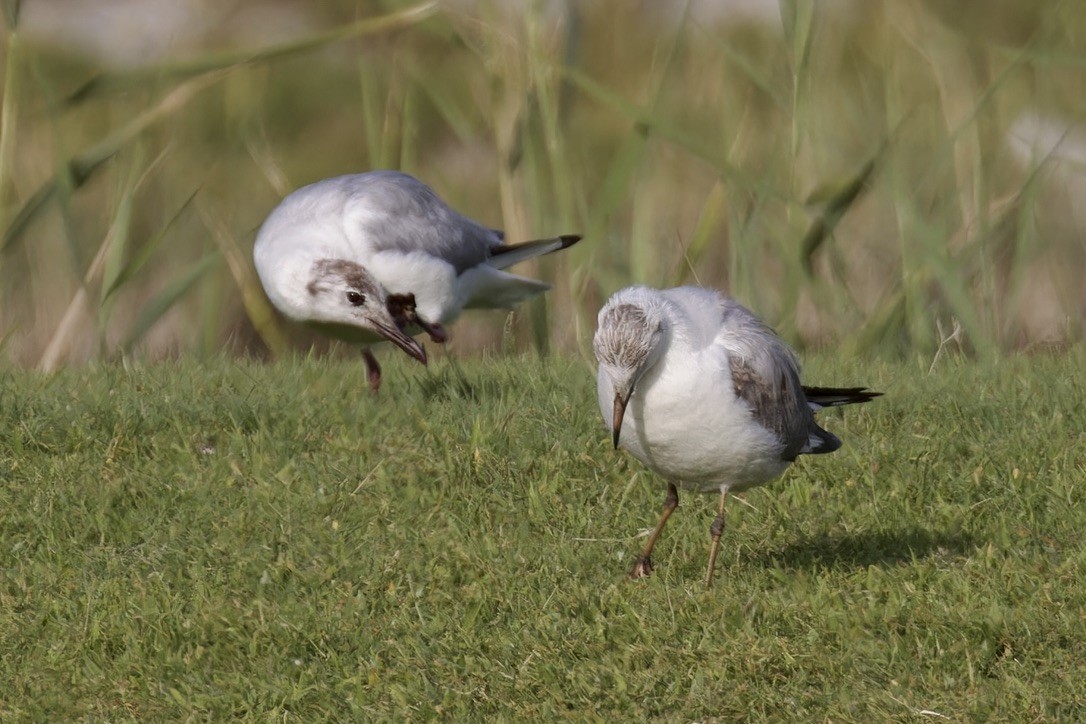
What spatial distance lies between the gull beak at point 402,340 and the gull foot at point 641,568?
112 inches

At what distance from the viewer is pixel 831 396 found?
6.94m

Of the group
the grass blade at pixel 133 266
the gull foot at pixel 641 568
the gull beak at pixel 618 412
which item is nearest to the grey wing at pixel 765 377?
the gull beak at pixel 618 412

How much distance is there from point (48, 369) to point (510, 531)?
158 inches

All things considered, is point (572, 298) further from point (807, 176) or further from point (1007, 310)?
point (1007, 310)

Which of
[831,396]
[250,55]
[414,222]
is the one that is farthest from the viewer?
[250,55]

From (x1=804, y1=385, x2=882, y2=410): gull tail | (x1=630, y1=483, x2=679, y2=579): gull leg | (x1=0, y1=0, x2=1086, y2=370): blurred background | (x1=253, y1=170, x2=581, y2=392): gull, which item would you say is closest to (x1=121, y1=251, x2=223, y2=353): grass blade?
(x1=0, y1=0, x2=1086, y2=370): blurred background

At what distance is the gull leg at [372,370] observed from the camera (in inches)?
369

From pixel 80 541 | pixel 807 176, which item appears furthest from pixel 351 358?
pixel 80 541

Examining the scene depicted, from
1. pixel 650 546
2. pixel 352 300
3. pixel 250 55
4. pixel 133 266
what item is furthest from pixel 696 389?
pixel 250 55

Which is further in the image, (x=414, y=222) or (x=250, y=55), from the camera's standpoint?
(x=250, y=55)

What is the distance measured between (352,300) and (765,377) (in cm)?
376

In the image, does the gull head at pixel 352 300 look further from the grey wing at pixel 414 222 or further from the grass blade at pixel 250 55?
the grass blade at pixel 250 55

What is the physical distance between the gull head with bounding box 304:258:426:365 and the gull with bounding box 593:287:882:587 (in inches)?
128

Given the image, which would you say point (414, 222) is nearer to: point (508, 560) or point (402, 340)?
point (402, 340)
